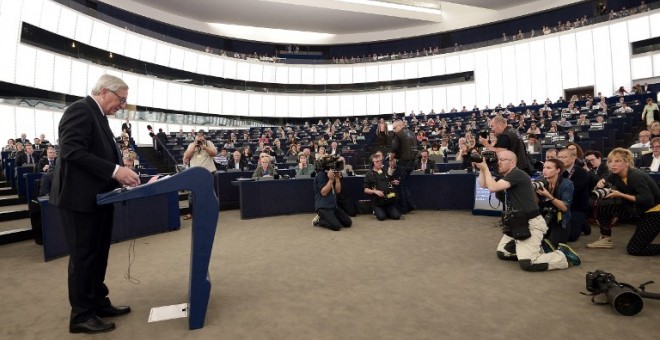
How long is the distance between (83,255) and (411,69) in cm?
2662

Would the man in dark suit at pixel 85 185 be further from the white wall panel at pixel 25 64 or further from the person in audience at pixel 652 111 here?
the white wall panel at pixel 25 64

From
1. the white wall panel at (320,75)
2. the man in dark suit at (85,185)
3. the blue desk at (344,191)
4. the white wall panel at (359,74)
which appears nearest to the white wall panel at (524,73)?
the white wall panel at (359,74)

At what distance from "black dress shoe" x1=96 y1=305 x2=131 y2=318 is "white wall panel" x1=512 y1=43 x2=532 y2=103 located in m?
24.9

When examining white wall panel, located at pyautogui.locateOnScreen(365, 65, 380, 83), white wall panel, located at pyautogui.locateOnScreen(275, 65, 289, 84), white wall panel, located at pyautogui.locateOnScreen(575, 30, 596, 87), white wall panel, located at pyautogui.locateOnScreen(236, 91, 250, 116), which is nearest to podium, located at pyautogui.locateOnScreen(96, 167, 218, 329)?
white wall panel, located at pyautogui.locateOnScreen(236, 91, 250, 116)

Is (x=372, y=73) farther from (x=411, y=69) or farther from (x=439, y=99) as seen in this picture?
(x=439, y=99)

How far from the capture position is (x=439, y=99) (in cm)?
2584

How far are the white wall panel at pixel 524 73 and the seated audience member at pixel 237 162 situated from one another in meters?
20.1

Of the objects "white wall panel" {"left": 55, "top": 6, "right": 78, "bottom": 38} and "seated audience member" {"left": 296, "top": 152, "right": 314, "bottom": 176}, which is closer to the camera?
"seated audience member" {"left": 296, "top": 152, "right": 314, "bottom": 176}

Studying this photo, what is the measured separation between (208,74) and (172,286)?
74.5 ft

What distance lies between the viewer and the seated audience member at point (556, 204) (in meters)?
3.96

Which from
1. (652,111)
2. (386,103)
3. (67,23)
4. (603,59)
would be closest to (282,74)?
(386,103)

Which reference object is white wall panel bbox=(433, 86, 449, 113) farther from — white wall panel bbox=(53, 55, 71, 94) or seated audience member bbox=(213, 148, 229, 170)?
white wall panel bbox=(53, 55, 71, 94)

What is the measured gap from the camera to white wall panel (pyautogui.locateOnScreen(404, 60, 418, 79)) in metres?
26.6

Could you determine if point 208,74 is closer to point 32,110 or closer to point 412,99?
point 32,110
